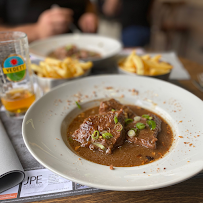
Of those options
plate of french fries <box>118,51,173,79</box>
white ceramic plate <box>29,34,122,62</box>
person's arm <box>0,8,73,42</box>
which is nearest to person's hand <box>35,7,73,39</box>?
person's arm <box>0,8,73,42</box>

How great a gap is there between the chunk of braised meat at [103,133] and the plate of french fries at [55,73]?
942mm

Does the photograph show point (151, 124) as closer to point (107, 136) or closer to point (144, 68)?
point (107, 136)

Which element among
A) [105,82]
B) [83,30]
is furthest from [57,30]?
[105,82]

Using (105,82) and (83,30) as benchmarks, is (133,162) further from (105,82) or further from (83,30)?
(83,30)

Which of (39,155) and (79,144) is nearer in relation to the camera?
(39,155)

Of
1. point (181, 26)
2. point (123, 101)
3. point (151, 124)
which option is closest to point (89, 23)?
point (123, 101)

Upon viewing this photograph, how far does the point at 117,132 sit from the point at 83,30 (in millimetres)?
4790

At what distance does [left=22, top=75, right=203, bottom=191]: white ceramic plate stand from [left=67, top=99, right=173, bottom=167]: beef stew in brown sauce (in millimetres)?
109

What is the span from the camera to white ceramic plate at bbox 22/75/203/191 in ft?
4.26

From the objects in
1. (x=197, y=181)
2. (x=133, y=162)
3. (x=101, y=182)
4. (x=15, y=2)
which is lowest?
(x=197, y=181)

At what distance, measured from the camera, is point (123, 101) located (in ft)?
8.09

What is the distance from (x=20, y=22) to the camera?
19.3 feet

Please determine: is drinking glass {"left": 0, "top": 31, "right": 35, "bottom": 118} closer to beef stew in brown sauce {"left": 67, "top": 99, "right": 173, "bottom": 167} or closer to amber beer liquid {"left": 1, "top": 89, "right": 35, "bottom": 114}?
amber beer liquid {"left": 1, "top": 89, "right": 35, "bottom": 114}

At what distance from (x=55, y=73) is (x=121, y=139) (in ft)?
4.67
